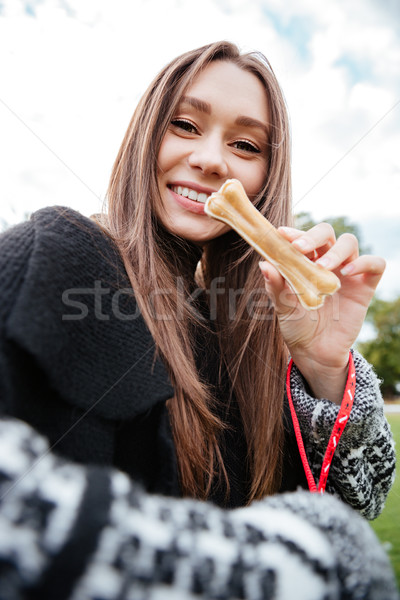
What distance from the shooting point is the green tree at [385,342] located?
119 feet

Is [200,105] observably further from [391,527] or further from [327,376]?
[391,527]

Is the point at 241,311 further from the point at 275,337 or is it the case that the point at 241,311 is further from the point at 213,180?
the point at 213,180

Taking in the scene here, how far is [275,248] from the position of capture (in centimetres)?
143

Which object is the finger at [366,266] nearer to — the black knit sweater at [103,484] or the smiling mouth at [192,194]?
the smiling mouth at [192,194]

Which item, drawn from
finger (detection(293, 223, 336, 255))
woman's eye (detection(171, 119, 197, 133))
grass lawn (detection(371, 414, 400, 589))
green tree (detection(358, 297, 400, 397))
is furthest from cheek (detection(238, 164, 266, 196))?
green tree (detection(358, 297, 400, 397))

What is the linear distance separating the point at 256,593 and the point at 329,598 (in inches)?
5.0

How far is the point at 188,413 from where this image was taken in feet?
4.65

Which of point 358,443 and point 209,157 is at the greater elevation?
point 209,157

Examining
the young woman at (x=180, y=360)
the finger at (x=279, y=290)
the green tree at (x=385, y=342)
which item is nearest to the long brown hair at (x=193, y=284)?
the young woman at (x=180, y=360)

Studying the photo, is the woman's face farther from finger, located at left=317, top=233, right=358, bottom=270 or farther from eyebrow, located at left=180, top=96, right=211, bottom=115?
finger, located at left=317, top=233, right=358, bottom=270

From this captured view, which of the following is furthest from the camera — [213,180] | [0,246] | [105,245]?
[213,180]

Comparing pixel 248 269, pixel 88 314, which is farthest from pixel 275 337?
pixel 88 314

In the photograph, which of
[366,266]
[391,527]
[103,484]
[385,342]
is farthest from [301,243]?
[385,342]

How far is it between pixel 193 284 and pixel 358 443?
3.28ft
